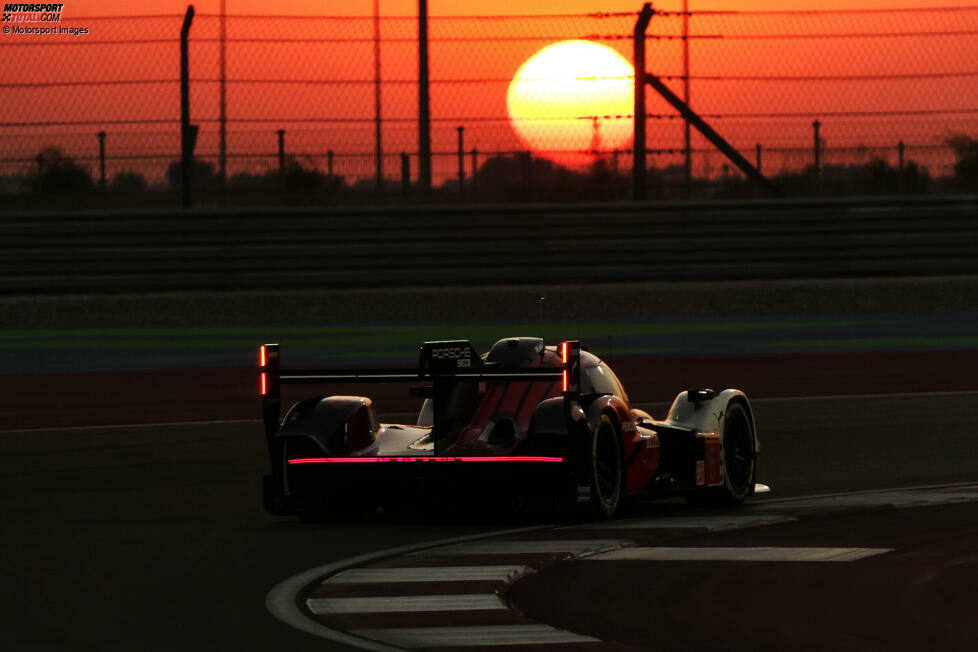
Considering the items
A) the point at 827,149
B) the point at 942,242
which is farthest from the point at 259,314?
the point at 942,242

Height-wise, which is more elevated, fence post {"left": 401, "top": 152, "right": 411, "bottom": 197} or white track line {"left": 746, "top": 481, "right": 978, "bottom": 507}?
fence post {"left": 401, "top": 152, "right": 411, "bottom": 197}

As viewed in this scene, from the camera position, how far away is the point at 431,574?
330 inches

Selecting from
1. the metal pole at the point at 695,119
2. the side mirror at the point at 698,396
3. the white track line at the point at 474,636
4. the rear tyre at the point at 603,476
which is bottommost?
the white track line at the point at 474,636

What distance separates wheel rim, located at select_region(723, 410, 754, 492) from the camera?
11.1m

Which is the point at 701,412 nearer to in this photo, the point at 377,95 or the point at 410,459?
the point at 410,459

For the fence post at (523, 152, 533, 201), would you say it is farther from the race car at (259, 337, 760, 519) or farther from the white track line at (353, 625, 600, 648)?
the white track line at (353, 625, 600, 648)

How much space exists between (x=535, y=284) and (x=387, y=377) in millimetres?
18637

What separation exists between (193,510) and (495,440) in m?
1.87

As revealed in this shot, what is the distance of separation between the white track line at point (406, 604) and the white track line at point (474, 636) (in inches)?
16.2

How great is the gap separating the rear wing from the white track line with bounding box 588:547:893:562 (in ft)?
4.04

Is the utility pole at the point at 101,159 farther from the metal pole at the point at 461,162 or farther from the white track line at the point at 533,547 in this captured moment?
the white track line at the point at 533,547

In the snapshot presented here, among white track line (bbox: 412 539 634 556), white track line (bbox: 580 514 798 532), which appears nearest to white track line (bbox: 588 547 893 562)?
white track line (bbox: 412 539 634 556)

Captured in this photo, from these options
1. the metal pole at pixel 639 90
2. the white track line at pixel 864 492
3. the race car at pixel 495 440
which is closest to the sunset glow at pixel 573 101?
the metal pole at pixel 639 90

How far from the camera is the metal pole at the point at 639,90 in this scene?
2692 cm
